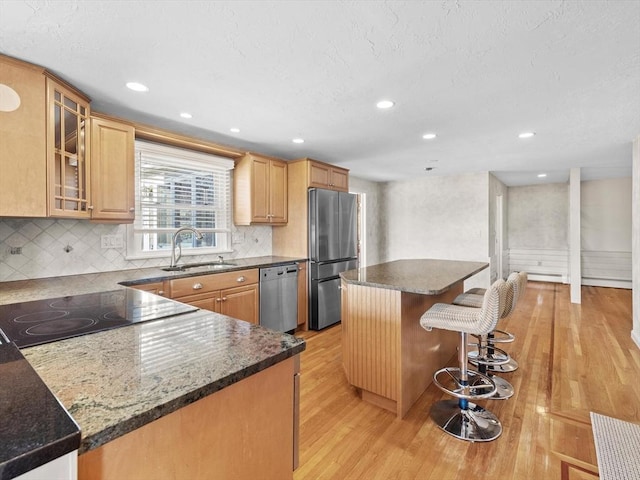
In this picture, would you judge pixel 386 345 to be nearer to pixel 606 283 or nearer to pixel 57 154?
pixel 57 154

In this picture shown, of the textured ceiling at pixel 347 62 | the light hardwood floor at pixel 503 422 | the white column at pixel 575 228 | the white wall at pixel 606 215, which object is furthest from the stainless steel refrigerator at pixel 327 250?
the white wall at pixel 606 215

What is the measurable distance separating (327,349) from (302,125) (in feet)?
7.45

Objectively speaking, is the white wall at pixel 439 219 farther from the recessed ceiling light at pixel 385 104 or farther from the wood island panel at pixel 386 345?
the recessed ceiling light at pixel 385 104

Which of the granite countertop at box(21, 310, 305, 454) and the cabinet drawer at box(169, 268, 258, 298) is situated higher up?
the granite countertop at box(21, 310, 305, 454)

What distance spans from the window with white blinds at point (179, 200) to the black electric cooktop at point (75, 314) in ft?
4.77

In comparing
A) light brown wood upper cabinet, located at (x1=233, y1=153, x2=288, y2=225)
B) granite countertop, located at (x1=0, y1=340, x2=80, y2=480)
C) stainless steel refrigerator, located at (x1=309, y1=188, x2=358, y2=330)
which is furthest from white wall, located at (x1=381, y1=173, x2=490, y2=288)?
granite countertop, located at (x1=0, y1=340, x2=80, y2=480)

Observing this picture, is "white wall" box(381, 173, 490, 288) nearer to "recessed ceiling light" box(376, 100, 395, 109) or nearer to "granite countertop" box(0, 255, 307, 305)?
"recessed ceiling light" box(376, 100, 395, 109)

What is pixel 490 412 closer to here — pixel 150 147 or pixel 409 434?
pixel 409 434

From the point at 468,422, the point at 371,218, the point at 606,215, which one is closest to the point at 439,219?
the point at 371,218

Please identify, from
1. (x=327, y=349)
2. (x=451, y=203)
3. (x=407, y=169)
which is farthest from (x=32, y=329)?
(x=451, y=203)

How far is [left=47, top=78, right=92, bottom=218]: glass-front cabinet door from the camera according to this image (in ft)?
6.36

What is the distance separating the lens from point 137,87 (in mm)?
2125

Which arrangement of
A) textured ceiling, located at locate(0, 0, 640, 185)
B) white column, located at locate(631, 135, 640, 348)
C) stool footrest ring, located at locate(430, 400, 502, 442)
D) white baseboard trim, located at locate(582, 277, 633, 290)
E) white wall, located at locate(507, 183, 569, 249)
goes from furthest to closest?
1. white wall, located at locate(507, 183, 569, 249)
2. white baseboard trim, located at locate(582, 277, 633, 290)
3. white column, located at locate(631, 135, 640, 348)
4. stool footrest ring, located at locate(430, 400, 502, 442)
5. textured ceiling, located at locate(0, 0, 640, 185)

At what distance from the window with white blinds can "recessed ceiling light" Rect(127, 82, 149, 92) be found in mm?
892
